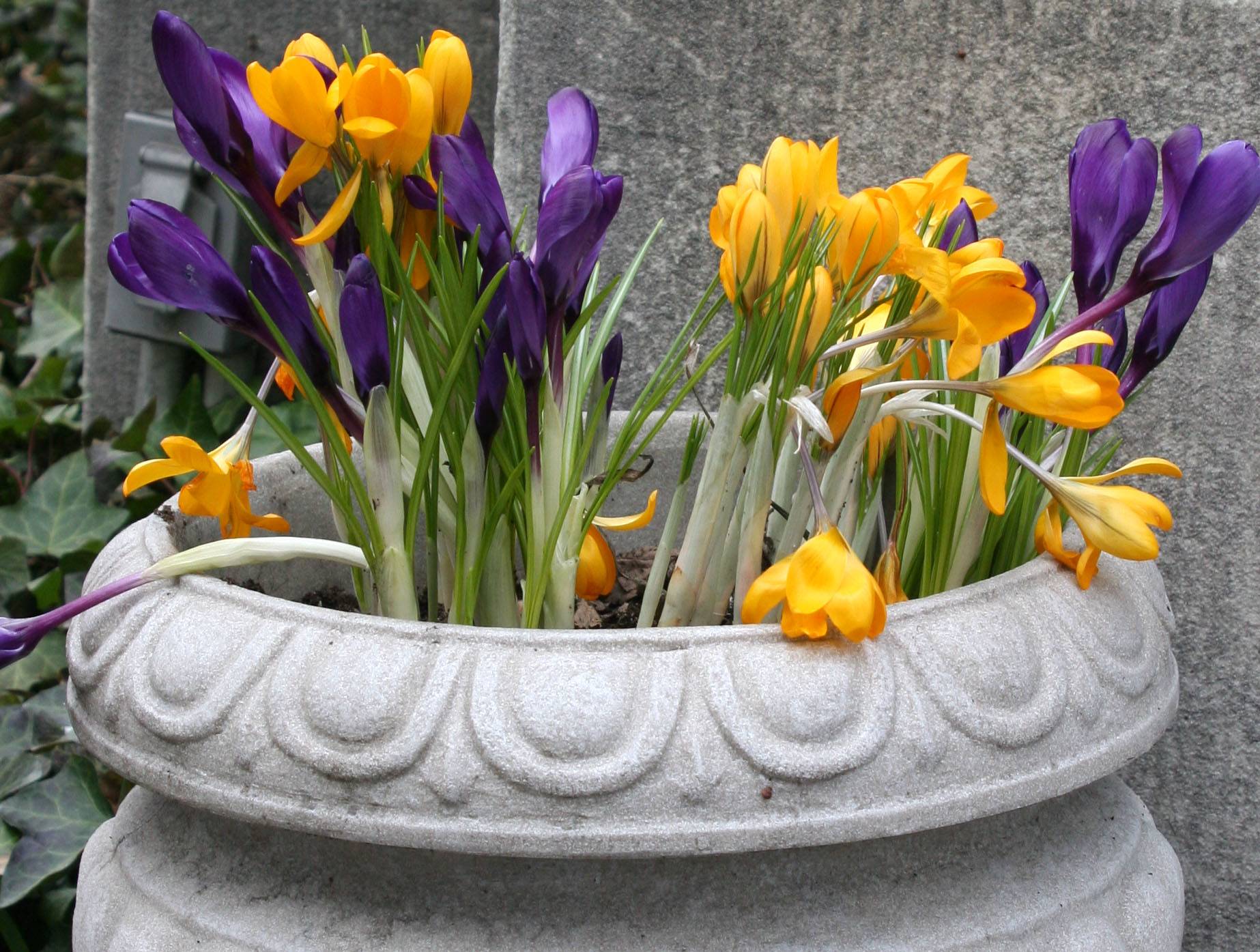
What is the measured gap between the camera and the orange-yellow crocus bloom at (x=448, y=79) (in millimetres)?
746

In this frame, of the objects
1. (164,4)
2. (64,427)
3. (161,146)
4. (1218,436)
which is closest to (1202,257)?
(1218,436)

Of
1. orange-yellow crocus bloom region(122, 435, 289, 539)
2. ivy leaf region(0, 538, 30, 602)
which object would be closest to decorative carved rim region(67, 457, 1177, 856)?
orange-yellow crocus bloom region(122, 435, 289, 539)

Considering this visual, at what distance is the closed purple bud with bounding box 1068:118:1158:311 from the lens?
0.75 metres

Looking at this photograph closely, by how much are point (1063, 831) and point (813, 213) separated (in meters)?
0.42

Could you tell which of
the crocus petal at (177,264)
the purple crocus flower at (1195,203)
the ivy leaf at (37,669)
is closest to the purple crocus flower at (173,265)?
the crocus petal at (177,264)

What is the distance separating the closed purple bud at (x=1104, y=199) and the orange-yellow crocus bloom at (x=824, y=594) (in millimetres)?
280

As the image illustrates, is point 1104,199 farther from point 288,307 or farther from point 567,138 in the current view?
point 288,307

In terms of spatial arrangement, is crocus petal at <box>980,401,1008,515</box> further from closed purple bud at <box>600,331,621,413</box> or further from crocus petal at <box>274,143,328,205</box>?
crocus petal at <box>274,143,328,205</box>

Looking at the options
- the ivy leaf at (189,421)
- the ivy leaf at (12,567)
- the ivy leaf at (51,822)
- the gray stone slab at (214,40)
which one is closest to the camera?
the ivy leaf at (51,822)

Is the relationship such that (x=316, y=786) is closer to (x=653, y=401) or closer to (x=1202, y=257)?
(x=653, y=401)

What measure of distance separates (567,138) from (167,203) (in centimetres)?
129

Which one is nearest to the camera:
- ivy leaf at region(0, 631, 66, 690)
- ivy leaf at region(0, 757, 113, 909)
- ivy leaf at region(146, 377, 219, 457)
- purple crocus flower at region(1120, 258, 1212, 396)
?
purple crocus flower at region(1120, 258, 1212, 396)

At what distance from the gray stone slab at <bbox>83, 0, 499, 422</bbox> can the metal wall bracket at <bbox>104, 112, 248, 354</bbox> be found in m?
0.09

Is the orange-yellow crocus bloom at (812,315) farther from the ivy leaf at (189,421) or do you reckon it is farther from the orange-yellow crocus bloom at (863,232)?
the ivy leaf at (189,421)
